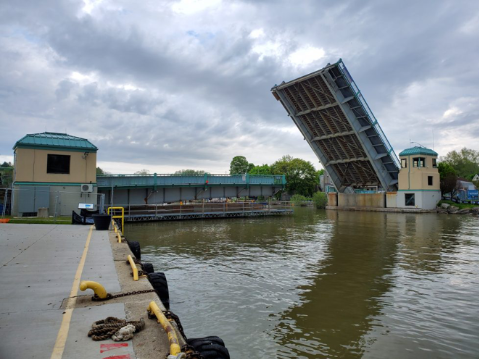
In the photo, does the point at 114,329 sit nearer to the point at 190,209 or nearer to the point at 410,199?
the point at 190,209

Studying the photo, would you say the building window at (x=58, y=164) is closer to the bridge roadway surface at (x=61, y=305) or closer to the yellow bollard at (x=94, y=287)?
the bridge roadway surface at (x=61, y=305)

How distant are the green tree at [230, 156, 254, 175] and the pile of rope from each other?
10129 cm

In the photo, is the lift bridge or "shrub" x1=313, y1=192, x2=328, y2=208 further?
"shrub" x1=313, y1=192, x2=328, y2=208

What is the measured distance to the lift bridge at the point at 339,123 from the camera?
3397 centimetres

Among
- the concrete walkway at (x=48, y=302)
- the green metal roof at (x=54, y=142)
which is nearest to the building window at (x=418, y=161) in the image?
the green metal roof at (x=54, y=142)

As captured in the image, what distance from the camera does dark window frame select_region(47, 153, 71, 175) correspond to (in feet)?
82.3

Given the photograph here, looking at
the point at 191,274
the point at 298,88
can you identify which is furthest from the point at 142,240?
the point at 298,88

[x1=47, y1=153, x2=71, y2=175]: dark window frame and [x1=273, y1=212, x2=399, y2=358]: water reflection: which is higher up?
[x1=47, y1=153, x2=71, y2=175]: dark window frame

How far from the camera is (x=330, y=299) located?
8.44 m

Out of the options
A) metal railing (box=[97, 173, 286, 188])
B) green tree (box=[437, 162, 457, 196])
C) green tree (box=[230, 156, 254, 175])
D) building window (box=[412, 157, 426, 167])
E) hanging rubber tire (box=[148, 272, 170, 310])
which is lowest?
hanging rubber tire (box=[148, 272, 170, 310])

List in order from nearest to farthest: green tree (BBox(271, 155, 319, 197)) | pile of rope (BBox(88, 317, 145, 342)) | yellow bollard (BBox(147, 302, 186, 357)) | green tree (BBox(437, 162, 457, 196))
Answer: yellow bollard (BBox(147, 302, 186, 357)), pile of rope (BBox(88, 317, 145, 342)), green tree (BBox(437, 162, 457, 196)), green tree (BBox(271, 155, 319, 197))

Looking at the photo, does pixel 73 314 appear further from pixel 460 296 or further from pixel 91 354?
pixel 460 296

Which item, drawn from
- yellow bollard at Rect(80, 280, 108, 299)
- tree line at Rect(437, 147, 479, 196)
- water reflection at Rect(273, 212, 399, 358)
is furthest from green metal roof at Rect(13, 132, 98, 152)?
tree line at Rect(437, 147, 479, 196)

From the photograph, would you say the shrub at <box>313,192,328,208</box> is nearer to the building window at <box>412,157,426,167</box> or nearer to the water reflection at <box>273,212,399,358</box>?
the building window at <box>412,157,426,167</box>
